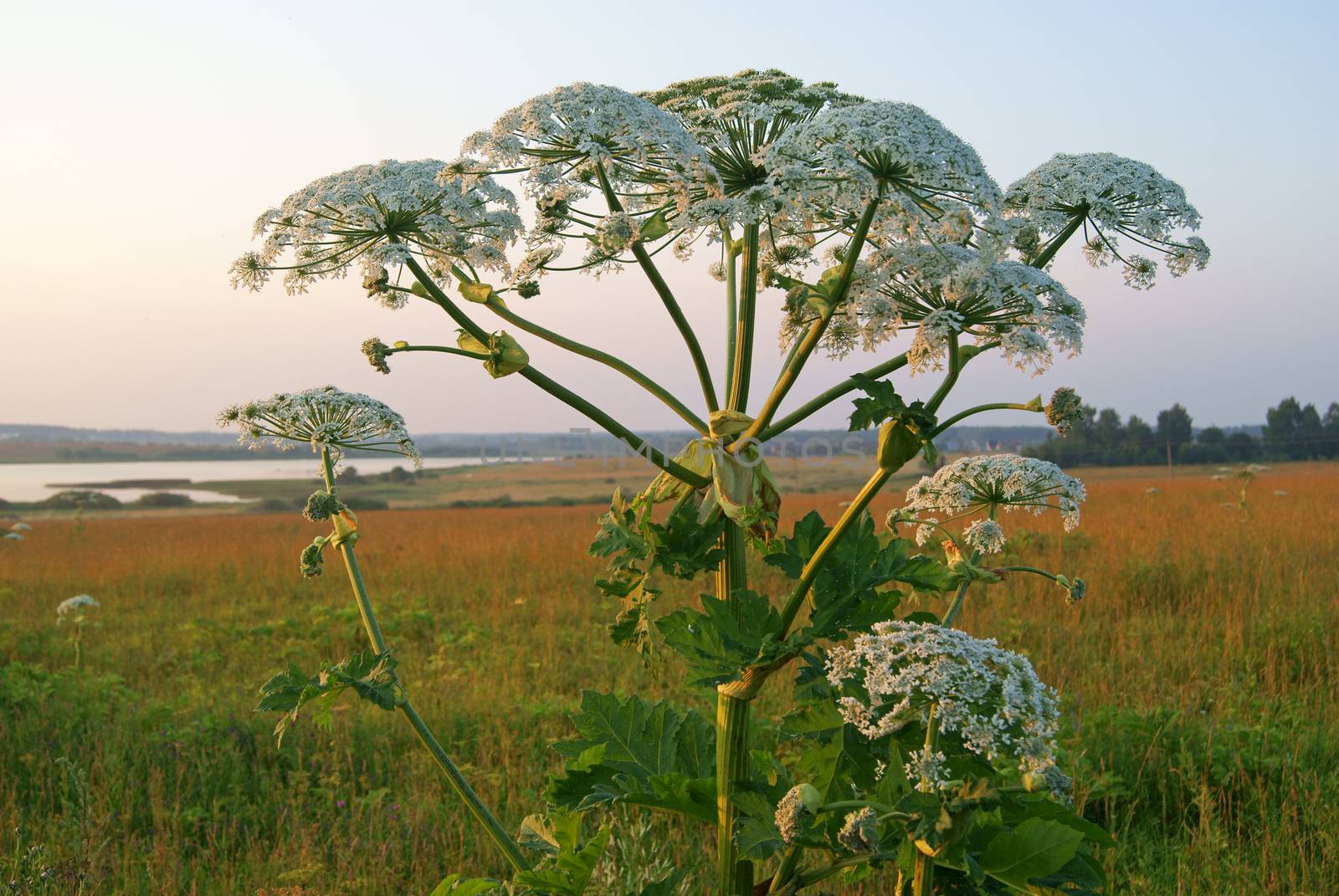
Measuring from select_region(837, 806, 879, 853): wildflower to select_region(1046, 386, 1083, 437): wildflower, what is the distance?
3.80ft

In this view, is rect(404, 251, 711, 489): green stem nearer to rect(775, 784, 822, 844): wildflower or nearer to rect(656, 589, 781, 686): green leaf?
rect(656, 589, 781, 686): green leaf

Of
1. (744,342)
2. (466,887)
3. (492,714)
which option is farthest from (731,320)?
(492,714)

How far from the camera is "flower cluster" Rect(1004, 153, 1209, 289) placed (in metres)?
2.65

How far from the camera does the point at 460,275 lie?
2615 millimetres

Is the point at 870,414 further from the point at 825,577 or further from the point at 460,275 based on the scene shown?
the point at 460,275

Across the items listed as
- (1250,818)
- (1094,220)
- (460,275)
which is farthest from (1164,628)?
(460,275)

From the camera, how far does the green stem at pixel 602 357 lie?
2.44 meters

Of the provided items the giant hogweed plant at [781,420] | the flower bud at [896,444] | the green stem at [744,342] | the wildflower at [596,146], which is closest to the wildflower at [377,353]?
the giant hogweed plant at [781,420]

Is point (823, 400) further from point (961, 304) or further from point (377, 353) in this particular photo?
point (377, 353)

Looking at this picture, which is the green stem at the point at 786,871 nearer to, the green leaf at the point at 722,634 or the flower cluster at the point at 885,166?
the green leaf at the point at 722,634

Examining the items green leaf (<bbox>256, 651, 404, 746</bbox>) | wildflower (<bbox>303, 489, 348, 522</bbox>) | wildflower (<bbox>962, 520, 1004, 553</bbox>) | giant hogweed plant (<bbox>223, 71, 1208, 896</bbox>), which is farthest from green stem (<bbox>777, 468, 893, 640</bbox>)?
wildflower (<bbox>303, 489, 348, 522</bbox>)

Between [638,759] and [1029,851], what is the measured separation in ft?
3.77

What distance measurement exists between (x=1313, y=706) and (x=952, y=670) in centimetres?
615

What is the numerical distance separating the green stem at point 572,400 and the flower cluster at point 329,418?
2.13 feet
